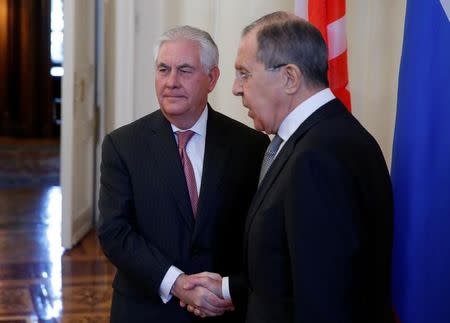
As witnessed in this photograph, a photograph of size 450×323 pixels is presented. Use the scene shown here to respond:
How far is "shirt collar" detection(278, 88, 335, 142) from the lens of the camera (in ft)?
6.54

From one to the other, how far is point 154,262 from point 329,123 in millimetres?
797

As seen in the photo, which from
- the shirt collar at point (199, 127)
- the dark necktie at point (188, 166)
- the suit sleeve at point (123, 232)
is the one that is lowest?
the suit sleeve at point (123, 232)

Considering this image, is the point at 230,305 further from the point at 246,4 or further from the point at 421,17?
the point at 246,4

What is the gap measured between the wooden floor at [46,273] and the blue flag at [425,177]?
274 centimetres

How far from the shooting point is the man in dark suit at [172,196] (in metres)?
2.54

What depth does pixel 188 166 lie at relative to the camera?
2.65 metres

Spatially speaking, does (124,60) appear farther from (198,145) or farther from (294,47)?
(294,47)

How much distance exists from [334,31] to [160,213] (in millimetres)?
1164

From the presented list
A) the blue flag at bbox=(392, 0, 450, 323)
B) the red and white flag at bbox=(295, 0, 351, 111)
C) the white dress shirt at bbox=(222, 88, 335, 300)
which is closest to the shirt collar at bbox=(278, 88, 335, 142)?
the white dress shirt at bbox=(222, 88, 335, 300)

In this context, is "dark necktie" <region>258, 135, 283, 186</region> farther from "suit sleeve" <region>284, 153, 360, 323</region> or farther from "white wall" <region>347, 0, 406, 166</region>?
"white wall" <region>347, 0, 406, 166</region>

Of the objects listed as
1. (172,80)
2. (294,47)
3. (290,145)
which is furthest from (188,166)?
(294,47)

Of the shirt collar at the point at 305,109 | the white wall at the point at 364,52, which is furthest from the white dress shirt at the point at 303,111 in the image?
the white wall at the point at 364,52

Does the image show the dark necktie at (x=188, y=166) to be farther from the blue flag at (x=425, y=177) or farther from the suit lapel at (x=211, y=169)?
the blue flag at (x=425, y=177)

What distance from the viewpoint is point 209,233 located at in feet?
8.45
